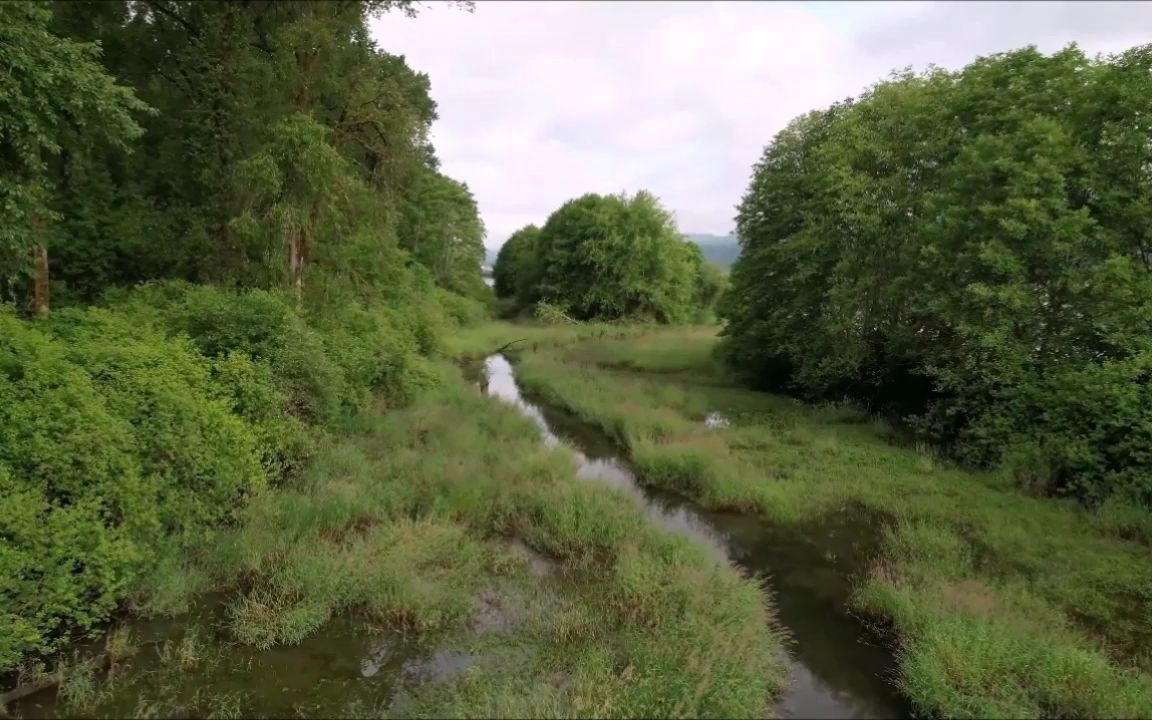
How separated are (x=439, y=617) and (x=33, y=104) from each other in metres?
10.3

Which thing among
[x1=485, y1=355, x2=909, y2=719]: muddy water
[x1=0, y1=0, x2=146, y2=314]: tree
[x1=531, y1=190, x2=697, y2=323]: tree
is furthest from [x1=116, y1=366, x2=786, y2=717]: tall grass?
[x1=531, y1=190, x2=697, y2=323]: tree

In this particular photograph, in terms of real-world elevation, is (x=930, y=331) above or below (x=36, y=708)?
above

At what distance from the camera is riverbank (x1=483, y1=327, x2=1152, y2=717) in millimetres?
6910

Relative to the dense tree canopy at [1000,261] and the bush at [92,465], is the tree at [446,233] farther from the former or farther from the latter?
the bush at [92,465]

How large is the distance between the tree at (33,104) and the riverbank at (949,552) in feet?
41.6

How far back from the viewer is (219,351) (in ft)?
38.0

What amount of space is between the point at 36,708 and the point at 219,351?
6.50 meters

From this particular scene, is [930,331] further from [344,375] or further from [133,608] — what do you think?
[133,608]

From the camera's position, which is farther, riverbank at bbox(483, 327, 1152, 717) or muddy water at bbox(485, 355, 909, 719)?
muddy water at bbox(485, 355, 909, 719)

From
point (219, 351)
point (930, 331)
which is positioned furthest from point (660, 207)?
point (219, 351)

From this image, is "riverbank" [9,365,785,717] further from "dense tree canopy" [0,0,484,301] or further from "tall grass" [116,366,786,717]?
"dense tree canopy" [0,0,484,301]

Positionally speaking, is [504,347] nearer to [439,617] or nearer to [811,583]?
[811,583]

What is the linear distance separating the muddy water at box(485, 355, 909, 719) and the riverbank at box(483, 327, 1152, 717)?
1.12 feet

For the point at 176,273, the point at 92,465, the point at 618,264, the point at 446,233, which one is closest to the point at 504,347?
the point at 618,264
